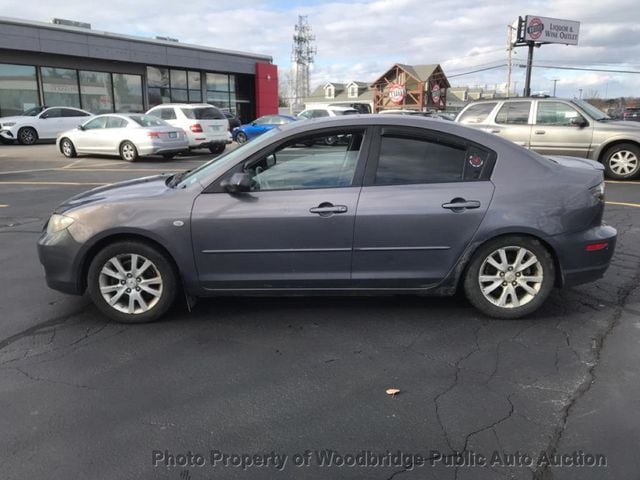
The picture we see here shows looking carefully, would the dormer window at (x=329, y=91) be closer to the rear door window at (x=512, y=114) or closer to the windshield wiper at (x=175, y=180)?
the rear door window at (x=512, y=114)

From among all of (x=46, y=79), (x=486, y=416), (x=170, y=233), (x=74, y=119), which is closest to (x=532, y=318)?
(x=486, y=416)

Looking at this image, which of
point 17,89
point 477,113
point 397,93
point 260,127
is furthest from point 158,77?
point 397,93

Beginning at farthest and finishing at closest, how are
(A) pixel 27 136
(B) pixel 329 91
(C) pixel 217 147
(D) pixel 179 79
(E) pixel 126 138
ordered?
(B) pixel 329 91, (D) pixel 179 79, (A) pixel 27 136, (C) pixel 217 147, (E) pixel 126 138

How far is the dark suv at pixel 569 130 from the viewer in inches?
435

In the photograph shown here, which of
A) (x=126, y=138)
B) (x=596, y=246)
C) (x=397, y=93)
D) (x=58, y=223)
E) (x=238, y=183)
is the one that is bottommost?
(x=596, y=246)

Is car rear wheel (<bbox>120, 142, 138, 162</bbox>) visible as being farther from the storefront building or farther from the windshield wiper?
the storefront building

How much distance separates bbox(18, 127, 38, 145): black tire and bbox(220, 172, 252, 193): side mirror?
2178cm

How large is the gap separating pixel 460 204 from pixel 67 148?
16.6 meters

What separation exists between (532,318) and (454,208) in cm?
114

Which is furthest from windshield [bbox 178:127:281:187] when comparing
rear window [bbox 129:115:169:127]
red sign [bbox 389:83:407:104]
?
red sign [bbox 389:83:407:104]

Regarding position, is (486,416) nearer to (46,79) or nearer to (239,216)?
(239,216)

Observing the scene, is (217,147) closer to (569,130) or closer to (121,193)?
(569,130)

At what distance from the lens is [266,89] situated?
127ft

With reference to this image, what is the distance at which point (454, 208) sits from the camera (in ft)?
13.1
